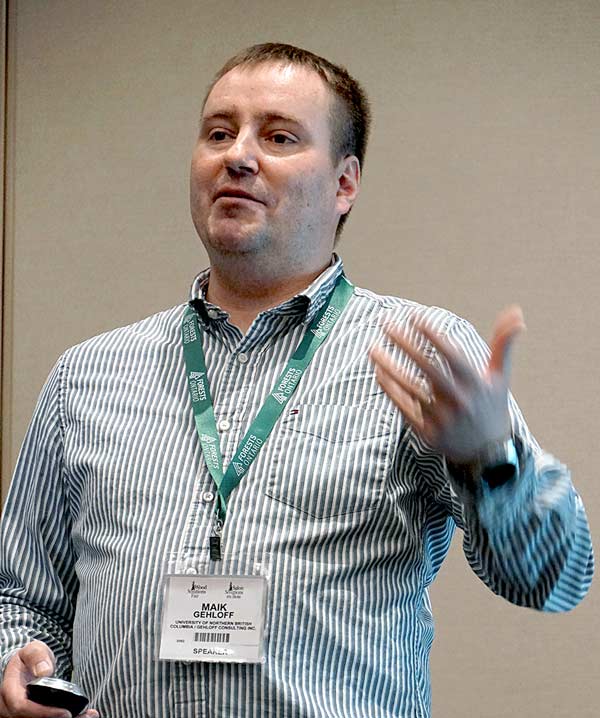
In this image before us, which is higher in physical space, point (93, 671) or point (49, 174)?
point (49, 174)

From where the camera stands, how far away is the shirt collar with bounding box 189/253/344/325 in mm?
1825

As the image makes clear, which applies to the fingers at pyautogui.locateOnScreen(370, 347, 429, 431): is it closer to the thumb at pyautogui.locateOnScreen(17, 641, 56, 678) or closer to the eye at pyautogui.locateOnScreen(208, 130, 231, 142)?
the thumb at pyautogui.locateOnScreen(17, 641, 56, 678)

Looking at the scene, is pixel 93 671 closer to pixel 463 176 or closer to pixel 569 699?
pixel 569 699

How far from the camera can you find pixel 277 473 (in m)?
1.64

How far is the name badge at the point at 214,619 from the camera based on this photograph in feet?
5.12

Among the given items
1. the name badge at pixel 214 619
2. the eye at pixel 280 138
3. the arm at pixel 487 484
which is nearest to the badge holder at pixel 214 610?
the name badge at pixel 214 619

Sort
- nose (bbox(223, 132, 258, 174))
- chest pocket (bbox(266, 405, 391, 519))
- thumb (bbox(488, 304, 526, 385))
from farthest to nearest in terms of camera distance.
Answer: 1. nose (bbox(223, 132, 258, 174))
2. chest pocket (bbox(266, 405, 391, 519))
3. thumb (bbox(488, 304, 526, 385))

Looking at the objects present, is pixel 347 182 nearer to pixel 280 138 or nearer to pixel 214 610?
pixel 280 138

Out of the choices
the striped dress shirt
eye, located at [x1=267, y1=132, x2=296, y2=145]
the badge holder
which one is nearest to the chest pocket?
the striped dress shirt

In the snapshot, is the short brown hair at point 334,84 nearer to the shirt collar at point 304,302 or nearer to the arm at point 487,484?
the shirt collar at point 304,302

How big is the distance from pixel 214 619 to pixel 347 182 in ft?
2.88

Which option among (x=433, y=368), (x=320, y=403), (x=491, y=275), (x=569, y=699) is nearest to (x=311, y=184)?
(x=320, y=403)

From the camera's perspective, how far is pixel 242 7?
306cm

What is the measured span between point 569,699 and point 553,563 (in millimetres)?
1366
